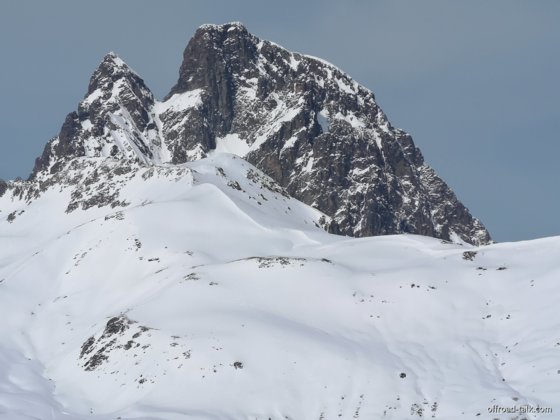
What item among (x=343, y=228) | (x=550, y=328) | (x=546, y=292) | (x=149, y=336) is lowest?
(x=149, y=336)

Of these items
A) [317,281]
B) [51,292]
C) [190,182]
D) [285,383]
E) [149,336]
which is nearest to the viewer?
[285,383]

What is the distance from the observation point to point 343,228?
192625 mm

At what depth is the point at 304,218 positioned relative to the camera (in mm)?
141375

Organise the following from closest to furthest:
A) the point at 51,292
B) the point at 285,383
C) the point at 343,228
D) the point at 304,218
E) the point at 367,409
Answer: the point at 367,409
the point at 285,383
the point at 51,292
the point at 304,218
the point at 343,228

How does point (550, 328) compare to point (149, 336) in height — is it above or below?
above

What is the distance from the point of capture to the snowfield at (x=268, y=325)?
192 feet

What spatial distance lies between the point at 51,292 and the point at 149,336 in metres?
32.7

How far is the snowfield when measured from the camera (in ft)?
192

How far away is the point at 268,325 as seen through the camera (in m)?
68.6

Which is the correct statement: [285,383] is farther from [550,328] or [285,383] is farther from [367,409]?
[550,328]

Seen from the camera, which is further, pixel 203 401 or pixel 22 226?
pixel 22 226

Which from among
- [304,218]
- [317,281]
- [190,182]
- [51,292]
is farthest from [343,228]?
[317,281]

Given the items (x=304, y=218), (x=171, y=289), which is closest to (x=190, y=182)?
(x=304, y=218)

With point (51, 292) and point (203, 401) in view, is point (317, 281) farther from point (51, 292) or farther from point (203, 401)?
point (51, 292)
